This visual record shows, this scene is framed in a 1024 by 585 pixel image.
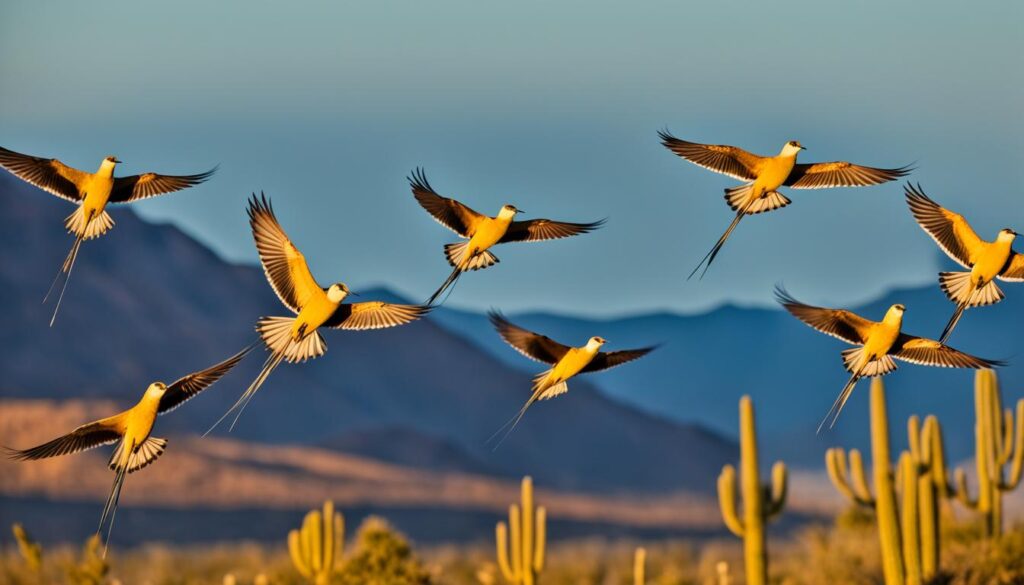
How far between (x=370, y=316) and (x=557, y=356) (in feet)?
4.60

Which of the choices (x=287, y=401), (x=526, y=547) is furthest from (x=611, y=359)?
(x=287, y=401)

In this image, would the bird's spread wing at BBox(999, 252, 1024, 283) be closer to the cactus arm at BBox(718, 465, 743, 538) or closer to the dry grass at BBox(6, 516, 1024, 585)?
the cactus arm at BBox(718, 465, 743, 538)

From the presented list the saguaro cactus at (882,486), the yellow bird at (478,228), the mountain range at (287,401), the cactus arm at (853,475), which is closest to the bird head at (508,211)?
the yellow bird at (478,228)

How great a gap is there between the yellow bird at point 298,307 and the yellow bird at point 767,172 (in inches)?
90.4

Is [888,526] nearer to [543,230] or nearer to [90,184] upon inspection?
[543,230]

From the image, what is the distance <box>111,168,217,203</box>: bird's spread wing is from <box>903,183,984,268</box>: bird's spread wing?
15.2 feet

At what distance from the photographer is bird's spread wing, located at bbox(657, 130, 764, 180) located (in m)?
11.8

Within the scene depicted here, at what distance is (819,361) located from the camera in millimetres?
147000

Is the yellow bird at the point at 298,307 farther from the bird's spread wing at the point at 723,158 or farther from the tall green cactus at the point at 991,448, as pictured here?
the tall green cactus at the point at 991,448

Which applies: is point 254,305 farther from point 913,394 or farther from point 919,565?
point 919,565

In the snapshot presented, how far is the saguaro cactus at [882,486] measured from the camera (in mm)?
24031

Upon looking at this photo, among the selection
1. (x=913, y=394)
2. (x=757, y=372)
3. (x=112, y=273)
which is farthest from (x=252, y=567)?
(x=757, y=372)

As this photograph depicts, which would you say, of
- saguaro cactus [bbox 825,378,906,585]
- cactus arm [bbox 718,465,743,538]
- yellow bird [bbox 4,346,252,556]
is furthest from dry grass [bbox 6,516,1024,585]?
yellow bird [bbox 4,346,252,556]

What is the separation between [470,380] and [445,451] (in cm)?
1294
